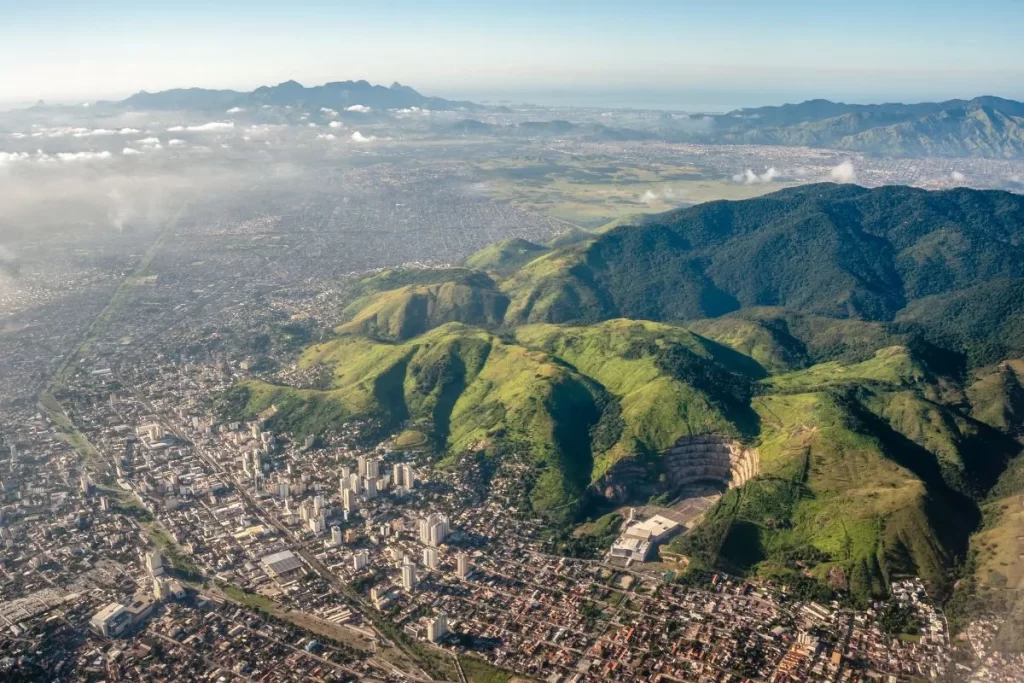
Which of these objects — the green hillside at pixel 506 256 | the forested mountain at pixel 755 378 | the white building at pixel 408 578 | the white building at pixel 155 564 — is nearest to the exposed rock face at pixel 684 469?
the forested mountain at pixel 755 378

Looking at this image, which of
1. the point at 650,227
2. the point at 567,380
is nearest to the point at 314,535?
the point at 567,380

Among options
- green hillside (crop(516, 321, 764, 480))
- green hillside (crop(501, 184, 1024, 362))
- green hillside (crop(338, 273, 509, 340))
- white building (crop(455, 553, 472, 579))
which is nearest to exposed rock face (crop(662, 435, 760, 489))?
green hillside (crop(516, 321, 764, 480))

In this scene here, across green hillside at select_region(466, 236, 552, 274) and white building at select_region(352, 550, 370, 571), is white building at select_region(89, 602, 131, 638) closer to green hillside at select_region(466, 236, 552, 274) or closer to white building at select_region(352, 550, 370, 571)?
white building at select_region(352, 550, 370, 571)

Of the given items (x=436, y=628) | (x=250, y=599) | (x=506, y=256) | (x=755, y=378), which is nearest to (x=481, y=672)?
(x=436, y=628)

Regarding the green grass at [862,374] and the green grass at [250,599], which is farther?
the green grass at [862,374]

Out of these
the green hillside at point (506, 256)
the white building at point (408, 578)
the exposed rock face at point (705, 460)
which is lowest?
the white building at point (408, 578)

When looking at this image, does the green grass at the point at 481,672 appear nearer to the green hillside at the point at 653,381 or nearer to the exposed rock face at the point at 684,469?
the exposed rock face at the point at 684,469

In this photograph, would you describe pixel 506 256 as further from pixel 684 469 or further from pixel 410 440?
pixel 684 469
